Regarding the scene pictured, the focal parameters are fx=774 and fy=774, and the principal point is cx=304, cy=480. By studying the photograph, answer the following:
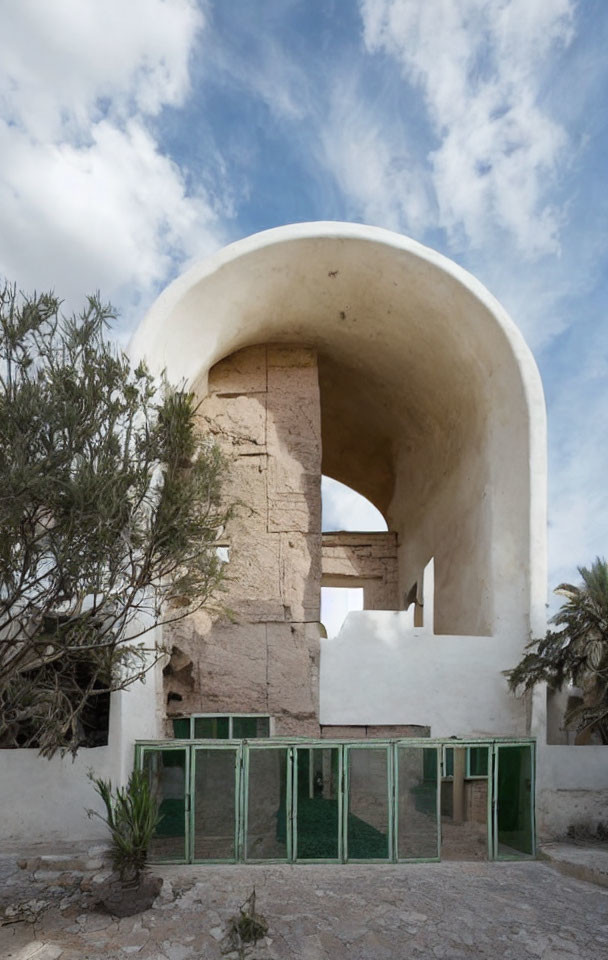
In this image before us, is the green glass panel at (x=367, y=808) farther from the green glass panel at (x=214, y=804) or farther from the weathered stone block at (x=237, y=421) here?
the weathered stone block at (x=237, y=421)

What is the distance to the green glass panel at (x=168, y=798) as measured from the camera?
8.60m

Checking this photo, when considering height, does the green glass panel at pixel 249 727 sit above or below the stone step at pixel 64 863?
above

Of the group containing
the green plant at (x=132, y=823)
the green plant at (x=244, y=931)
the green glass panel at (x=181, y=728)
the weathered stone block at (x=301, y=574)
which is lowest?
the green plant at (x=244, y=931)

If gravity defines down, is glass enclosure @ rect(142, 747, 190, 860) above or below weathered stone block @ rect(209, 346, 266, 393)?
below

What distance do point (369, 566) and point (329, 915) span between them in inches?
394

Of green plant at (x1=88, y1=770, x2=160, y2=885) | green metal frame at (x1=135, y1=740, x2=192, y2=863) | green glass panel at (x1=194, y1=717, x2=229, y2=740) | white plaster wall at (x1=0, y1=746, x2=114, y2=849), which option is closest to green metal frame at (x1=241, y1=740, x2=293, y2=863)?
green metal frame at (x1=135, y1=740, x2=192, y2=863)

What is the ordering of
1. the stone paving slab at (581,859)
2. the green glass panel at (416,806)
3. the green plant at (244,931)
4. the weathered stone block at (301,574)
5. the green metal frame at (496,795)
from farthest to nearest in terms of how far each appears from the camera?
the weathered stone block at (301,574), the green metal frame at (496,795), the green glass panel at (416,806), the stone paving slab at (581,859), the green plant at (244,931)

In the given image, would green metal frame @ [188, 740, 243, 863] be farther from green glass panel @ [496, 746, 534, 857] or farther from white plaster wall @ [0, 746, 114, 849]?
green glass panel @ [496, 746, 534, 857]

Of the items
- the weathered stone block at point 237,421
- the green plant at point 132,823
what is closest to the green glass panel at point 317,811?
the green plant at point 132,823

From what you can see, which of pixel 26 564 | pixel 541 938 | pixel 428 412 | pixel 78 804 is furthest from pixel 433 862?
pixel 428 412

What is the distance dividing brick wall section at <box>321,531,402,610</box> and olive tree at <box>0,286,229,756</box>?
26.8 feet

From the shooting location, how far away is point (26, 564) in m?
7.23

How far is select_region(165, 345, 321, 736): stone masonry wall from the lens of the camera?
11.4 meters

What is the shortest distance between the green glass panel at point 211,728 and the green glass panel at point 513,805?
3.83 metres
